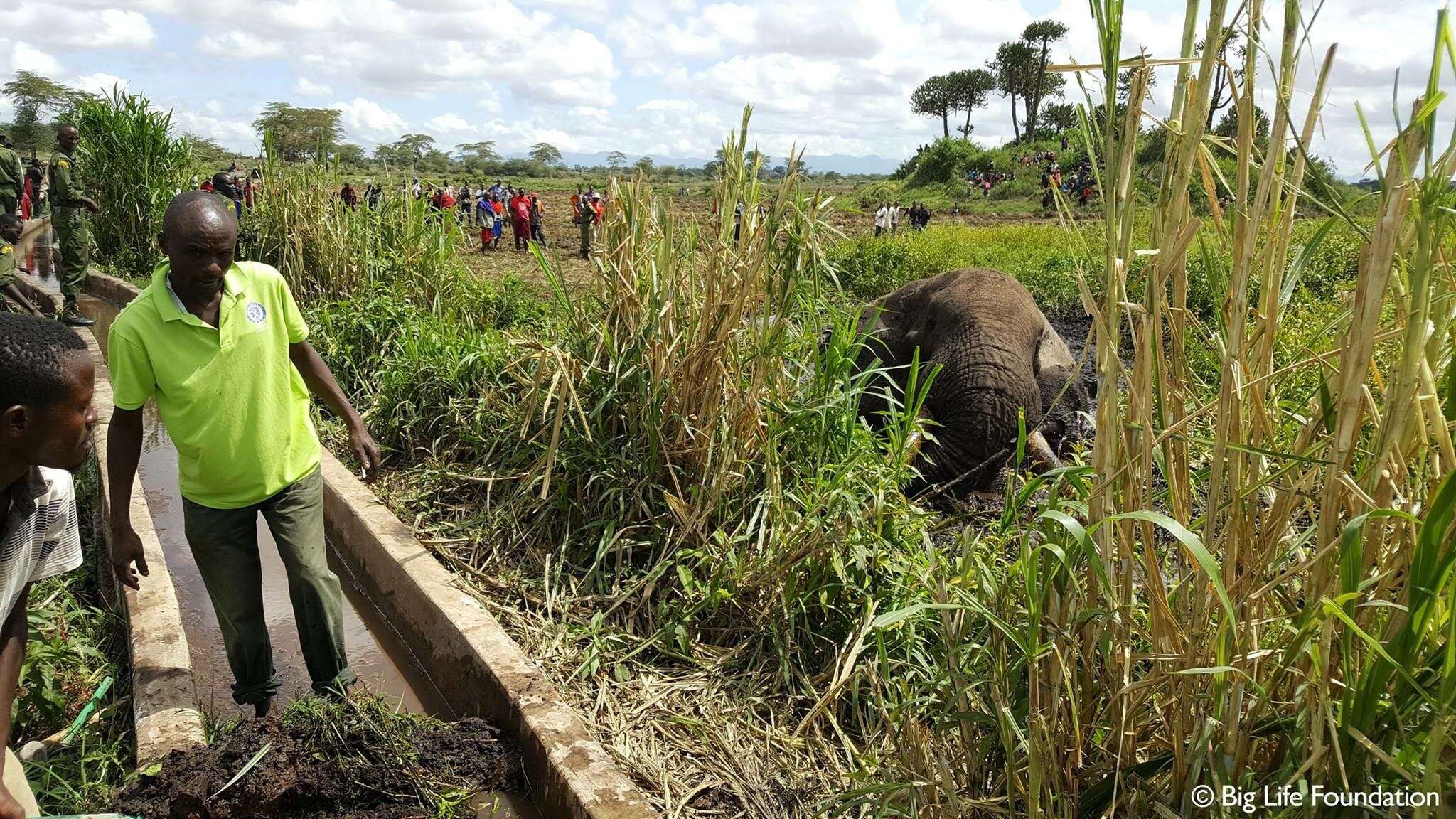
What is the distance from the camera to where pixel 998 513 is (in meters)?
5.41

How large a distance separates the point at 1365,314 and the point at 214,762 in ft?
9.28

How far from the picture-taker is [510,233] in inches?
991

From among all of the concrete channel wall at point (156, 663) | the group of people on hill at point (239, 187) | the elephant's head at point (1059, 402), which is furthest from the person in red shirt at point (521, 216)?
the concrete channel wall at point (156, 663)

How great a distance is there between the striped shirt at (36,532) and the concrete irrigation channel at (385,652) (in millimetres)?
572

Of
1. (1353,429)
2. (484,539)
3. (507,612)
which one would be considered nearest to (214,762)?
(507,612)

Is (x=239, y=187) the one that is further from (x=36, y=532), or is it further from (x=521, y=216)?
(x=36, y=532)

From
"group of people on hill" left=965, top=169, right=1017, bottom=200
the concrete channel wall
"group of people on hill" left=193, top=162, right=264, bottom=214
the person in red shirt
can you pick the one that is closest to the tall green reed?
"group of people on hill" left=193, top=162, right=264, bottom=214

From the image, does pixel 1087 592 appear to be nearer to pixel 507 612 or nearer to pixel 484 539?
pixel 507 612

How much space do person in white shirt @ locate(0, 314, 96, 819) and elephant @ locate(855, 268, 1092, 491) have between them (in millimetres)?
3820

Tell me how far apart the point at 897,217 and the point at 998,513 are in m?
23.4

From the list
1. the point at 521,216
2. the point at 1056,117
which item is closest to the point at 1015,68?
the point at 1056,117

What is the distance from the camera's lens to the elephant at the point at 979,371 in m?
5.85

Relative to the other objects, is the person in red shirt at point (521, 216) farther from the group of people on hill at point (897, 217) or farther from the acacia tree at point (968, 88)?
the acacia tree at point (968, 88)

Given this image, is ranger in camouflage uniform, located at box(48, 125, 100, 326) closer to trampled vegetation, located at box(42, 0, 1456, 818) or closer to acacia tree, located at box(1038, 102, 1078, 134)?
trampled vegetation, located at box(42, 0, 1456, 818)
